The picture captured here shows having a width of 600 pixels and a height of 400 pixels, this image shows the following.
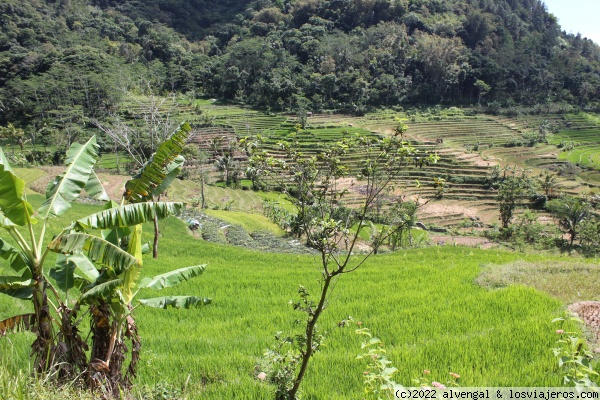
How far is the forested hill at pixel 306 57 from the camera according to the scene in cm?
6082

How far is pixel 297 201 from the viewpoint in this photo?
4.14 metres

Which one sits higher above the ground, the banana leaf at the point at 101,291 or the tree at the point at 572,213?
the banana leaf at the point at 101,291

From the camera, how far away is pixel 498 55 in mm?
87125

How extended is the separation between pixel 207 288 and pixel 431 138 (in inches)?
2124

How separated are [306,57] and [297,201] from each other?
302ft

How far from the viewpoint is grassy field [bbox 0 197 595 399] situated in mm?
4352

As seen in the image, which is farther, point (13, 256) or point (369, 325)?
point (369, 325)

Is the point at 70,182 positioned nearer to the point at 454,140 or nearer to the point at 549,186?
the point at 549,186

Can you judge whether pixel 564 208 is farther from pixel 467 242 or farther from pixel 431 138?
pixel 431 138

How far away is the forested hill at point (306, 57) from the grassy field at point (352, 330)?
49905 mm

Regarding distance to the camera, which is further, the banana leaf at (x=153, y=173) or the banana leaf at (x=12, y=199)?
the banana leaf at (x=153, y=173)

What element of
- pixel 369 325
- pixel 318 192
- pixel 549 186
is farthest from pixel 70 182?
pixel 549 186

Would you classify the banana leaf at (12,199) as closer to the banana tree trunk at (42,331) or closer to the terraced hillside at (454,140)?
the banana tree trunk at (42,331)

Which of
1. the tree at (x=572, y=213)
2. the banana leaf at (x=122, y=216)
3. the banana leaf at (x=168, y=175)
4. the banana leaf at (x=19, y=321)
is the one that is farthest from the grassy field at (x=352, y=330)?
the tree at (x=572, y=213)
